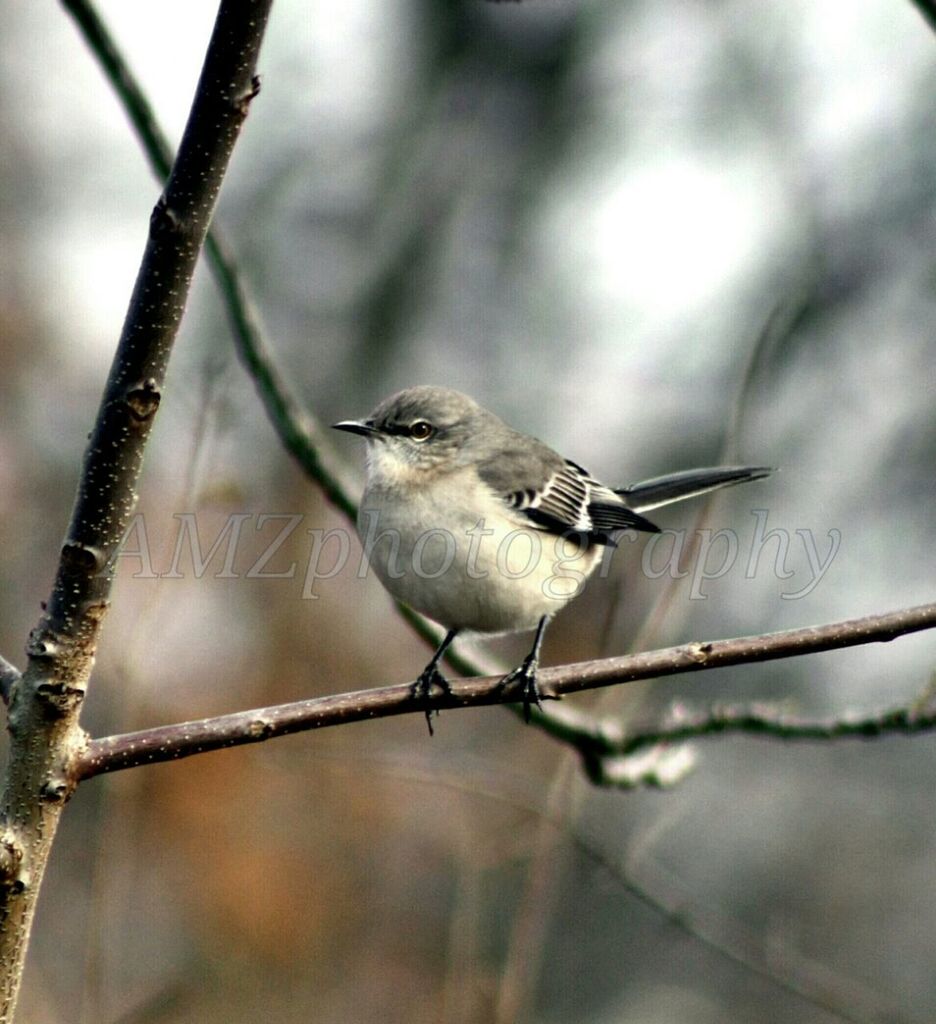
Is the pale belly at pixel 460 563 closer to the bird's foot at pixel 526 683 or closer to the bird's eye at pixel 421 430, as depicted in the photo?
the bird's eye at pixel 421 430

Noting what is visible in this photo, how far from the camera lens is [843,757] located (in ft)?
37.2

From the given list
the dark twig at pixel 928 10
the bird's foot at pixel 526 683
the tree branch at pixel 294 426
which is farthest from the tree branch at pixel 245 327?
the dark twig at pixel 928 10

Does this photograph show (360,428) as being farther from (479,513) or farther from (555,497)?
(555,497)

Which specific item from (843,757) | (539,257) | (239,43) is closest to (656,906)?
(239,43)

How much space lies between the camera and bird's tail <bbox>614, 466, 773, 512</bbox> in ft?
14.9

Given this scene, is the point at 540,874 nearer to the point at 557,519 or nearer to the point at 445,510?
the point at 445,510

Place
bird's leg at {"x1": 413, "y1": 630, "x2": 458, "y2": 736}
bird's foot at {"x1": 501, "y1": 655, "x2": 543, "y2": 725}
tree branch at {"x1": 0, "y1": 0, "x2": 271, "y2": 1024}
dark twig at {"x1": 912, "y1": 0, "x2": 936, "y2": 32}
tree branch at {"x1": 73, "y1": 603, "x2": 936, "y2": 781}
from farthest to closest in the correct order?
1. bird's leg at {"x1": 413, "y1": 630, "x2": 458, "y2": 736}
2. bird's foot at {"x1": 501, "y1": 655, "x2": 543, "y2": 725}
3. dark twig at {"x1": 912, "y1": 0, "x2": 936, "y2": 32}
4. tree branch at {"x1": 73, "y1": 603, "x2": 936, "y2": 781}
5. tree branch at {"x1": 0, "y1": 0, "x2": 271, "y2": 1024}

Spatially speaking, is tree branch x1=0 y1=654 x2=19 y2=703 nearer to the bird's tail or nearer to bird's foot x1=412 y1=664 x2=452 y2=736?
bird's foot x1=412 y1=664 x2=452 y2=736

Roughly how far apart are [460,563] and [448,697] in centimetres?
126

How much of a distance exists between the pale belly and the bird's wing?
0.62 feet

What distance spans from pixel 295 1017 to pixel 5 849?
5532mm

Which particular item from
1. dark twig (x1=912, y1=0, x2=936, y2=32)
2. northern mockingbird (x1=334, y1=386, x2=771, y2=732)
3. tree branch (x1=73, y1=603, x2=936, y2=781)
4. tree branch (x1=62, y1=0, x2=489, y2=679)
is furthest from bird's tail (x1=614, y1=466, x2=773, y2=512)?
dark twig (x1=912, y1=0, x2=936, y2=32)

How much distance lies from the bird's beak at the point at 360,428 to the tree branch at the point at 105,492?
244 centimetres

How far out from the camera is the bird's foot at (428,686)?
279 cm
